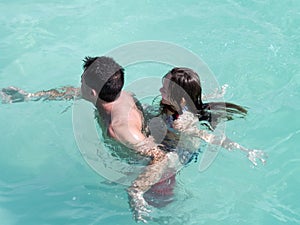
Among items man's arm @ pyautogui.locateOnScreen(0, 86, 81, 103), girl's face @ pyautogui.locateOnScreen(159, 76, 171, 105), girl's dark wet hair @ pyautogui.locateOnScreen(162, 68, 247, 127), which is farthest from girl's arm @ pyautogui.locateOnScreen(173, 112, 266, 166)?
man's arm @ pyautogui.locateOnScreen(0, 86, 81, 103)

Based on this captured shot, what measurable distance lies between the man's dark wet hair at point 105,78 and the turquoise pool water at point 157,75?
116cm

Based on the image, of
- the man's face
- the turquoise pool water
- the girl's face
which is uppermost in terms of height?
the girl's face

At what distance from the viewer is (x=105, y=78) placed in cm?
324

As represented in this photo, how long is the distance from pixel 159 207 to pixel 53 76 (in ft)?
8.22

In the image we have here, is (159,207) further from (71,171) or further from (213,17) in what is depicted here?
(213,17)

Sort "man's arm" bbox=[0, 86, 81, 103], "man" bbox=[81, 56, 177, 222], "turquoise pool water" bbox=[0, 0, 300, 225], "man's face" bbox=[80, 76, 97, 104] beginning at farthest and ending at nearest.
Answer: "turquoise pool water" bbox=[0, 0, 300, 225] → "man's arm" bbox=[0, 86, 81, 103] → "man's face" bbox=[80, 76, 97, 104] → "man" bbox=[81, 56, 177, 222]

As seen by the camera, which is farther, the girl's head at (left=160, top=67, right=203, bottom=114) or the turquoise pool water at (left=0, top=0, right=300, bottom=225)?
the turquoise pool water at (left=0, top=0, right=300, bottom=225)

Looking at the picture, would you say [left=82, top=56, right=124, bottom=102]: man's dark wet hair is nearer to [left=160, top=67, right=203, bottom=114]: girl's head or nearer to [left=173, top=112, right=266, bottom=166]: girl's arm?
[left=160, top=67, right=203, bottom=114]: girl's head

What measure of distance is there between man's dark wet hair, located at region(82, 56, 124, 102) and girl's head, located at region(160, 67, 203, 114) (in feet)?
1.19

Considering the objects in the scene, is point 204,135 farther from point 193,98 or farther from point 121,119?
point 121,119

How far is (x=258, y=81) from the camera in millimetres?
5340

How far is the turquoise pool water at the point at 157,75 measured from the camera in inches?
158

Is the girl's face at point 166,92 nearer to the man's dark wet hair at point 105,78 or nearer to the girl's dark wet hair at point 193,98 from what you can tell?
the girl's dark wet hair at point 193,98

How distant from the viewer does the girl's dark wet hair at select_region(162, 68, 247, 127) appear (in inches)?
127
